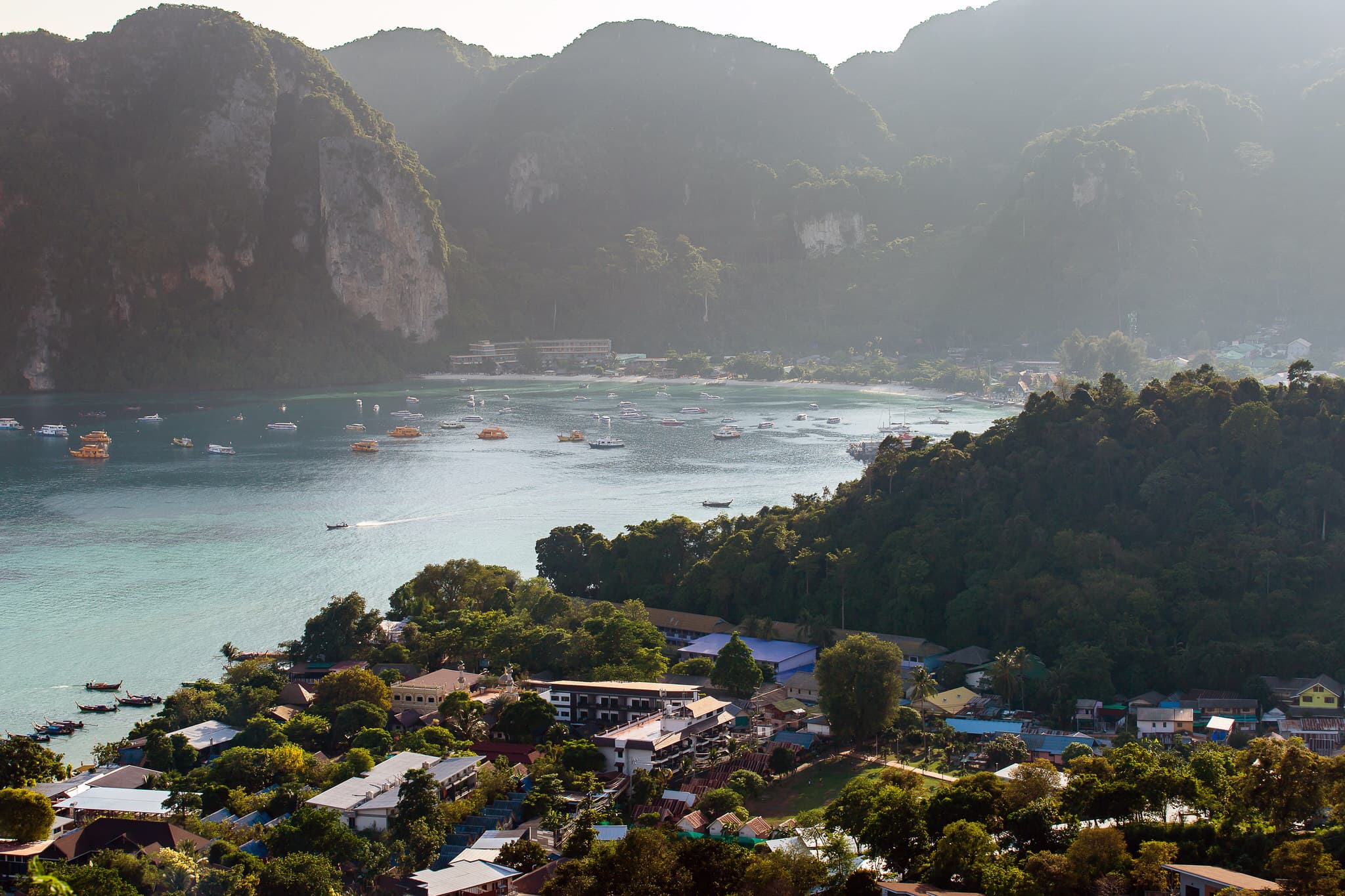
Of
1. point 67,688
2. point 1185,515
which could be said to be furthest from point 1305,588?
point 67,688

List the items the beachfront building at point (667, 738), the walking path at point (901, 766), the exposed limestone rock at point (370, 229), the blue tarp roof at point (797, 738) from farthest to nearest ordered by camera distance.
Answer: the exposed limestone rock at point (370, 229) < the blue tarp roof at point (797, 738) < the beachfront building at point (667, 738) < the walking path at point (901, 766)

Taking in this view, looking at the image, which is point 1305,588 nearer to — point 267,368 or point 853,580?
point 853,580

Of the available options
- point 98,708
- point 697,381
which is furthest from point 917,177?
point 98,708

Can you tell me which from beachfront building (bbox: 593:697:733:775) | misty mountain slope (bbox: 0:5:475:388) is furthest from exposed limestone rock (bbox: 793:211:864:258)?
beachfront building (bbox: 593:697:733:775)

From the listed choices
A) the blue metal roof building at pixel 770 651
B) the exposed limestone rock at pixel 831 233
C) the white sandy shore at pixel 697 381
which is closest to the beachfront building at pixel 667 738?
the blue metal roof building at pixel 770 651

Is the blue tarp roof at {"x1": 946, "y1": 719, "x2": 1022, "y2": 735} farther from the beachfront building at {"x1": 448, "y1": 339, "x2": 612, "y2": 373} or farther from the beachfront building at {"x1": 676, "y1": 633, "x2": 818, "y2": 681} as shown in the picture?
the beachfront building at {"x1": 448, "y1": 339, "x2": 612, "y2": 373}

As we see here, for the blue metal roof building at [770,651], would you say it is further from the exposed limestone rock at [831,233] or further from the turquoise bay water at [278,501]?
the exposed limestone rock at [831,233]
